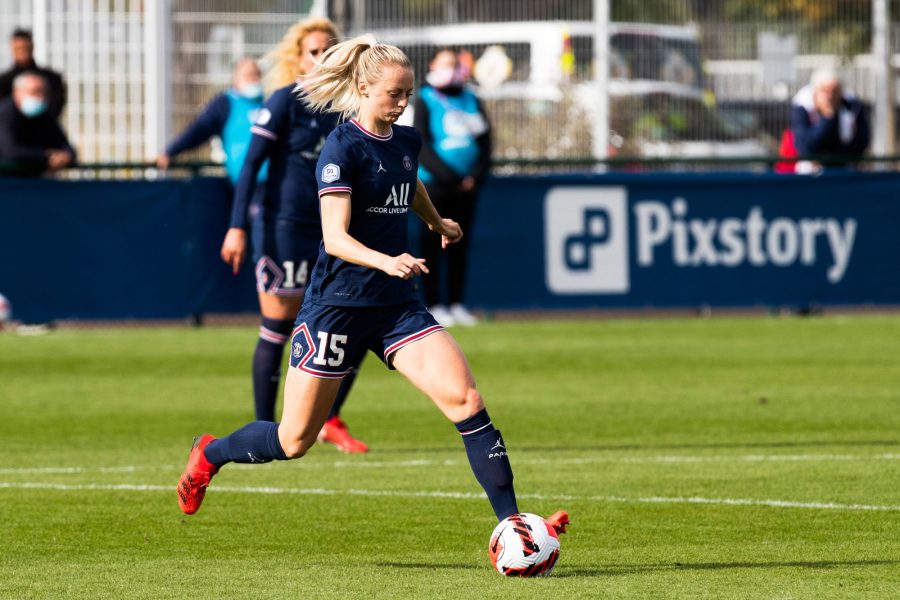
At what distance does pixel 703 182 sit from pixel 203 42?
24.6 ft

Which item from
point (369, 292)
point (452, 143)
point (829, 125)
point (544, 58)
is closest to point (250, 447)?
point (369, 292)

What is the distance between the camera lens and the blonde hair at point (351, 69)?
6613 millimetres

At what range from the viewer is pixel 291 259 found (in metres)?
9.52

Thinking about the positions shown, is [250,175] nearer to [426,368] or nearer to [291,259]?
[291,259]

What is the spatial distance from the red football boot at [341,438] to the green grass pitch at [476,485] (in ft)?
0.46

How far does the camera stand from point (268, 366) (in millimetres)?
9742

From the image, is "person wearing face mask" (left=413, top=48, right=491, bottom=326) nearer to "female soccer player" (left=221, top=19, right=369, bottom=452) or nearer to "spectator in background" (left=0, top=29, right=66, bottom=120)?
"spectator in background" (left=0, top=29, right=66, bottom=120)

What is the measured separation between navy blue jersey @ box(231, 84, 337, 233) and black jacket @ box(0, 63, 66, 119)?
9009 mm

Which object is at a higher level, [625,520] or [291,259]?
[291,259]

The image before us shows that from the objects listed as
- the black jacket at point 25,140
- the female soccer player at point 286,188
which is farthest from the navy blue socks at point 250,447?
the black jacket at point 25,140

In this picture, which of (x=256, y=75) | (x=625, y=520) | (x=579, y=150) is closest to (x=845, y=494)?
(x=625, y=520)

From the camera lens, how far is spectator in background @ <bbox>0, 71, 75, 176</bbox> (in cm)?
1720

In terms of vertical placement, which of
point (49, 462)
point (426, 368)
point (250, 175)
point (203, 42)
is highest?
point (203, 42)

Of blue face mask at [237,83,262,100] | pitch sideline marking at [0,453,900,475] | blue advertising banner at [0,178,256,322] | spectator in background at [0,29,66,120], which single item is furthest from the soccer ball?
spectator in background at [0,29,66,120]
